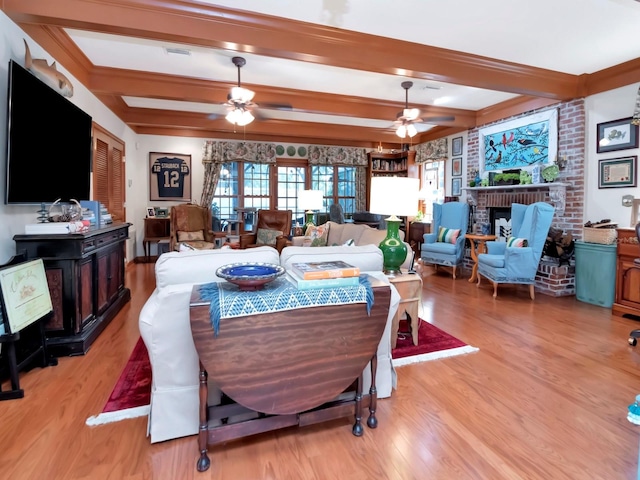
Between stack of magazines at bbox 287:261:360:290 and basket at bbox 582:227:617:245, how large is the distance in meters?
3.57

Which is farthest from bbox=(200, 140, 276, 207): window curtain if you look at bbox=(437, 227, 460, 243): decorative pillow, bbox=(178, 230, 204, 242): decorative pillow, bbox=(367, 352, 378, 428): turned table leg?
bbox=(367, 352, 378, 428): turned table leg

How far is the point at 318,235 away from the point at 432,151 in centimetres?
360

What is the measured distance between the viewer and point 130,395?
2.03 m

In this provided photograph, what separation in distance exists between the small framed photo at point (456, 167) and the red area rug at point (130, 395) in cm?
579

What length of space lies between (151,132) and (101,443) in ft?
20.7

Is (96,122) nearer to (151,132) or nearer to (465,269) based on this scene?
(151,132)

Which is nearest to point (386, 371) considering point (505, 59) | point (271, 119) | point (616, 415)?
point (616, 415)

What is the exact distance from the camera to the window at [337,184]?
8.08m

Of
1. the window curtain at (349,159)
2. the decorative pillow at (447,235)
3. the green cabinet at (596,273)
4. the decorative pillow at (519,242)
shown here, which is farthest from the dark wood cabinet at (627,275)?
the window curtain at (349,159)

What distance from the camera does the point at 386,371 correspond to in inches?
79.2

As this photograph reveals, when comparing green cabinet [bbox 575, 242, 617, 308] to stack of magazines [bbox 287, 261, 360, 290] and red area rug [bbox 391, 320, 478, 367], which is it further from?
stack of magazines [bbox 287, 261, 360, 290]

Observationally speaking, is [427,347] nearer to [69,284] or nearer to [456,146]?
[69,284]

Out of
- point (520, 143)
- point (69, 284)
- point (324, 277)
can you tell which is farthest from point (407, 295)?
point (520, 143)

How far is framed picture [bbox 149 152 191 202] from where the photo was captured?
6.87 metres
